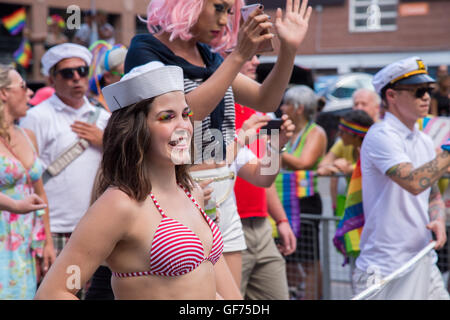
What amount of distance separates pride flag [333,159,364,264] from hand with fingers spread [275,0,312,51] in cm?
167

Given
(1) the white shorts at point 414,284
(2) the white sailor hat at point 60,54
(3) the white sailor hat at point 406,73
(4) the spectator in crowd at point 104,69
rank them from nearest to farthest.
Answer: (1) the white shorts at point 414,284, (3) the white sailor hat at point 406,73, (2) the white sailor hat at point 60,54, (4) the spectator in crowd at point 104,69

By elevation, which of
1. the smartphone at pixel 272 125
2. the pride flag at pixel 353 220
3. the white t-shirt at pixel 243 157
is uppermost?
the smartphone at pixel 272 125

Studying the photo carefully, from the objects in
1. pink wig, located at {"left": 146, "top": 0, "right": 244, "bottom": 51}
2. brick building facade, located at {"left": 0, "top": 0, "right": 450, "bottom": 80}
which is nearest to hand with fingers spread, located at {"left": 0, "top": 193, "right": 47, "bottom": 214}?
pink wig, located at {"left": 146, "top": 0, "right": 244, "bottom": 51}

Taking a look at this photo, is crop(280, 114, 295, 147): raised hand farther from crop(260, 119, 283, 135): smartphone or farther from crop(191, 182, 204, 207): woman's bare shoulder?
crop(191, 182, 204, 207): woman's bare shoulder

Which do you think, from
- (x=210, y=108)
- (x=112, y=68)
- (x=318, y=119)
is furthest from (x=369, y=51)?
(x=210, y=108)

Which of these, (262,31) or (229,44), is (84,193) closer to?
(229,44)

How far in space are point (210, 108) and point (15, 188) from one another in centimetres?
178

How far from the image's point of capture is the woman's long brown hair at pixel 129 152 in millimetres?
2072

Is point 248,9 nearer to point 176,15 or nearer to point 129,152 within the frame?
point 176,15

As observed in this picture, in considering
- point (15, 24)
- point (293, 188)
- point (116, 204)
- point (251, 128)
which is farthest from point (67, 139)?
point (15, 24)

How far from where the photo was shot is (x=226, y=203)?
3.11 m

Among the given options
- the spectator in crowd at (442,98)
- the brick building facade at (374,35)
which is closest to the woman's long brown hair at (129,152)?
the spectator in crowd at (442,98)

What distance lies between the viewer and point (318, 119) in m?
8.34

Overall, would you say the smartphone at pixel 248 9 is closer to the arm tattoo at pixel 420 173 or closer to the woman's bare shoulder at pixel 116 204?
the woman's bare shoulder at pixel 116 204
